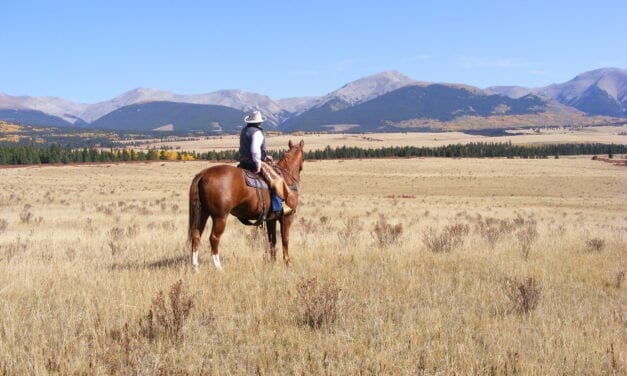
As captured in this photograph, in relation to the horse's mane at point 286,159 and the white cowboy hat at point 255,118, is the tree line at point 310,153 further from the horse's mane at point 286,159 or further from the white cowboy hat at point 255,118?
the white cowboy hat at point 255,118

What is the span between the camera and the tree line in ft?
349

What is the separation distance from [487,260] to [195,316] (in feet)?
20.2

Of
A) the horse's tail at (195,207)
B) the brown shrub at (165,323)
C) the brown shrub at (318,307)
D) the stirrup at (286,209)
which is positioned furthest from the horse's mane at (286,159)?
the brown shrub at (165,323)

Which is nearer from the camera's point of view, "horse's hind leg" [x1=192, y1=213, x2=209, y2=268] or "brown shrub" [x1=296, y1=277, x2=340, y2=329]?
"brown shrub" [x1=296, y1=277, x2=340, y2=329]

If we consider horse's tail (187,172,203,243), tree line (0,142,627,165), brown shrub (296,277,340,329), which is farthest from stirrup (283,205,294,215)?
tree line (0,142,627,165)

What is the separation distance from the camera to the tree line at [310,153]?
106m

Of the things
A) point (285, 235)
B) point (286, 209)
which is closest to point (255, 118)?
point (286, 209)

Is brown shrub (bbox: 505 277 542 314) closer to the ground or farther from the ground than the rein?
closer to the ground

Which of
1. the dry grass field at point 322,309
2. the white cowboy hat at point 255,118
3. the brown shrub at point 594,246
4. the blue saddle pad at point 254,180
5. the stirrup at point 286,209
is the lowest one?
the brown shrub at point 594,246

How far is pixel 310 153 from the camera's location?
138625 millimetres

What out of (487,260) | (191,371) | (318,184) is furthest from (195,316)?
(318,184)

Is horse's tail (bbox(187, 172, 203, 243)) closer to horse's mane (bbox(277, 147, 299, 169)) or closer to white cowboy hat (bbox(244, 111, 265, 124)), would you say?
white cowboy hat (bbox(244, 111, 265, 124))

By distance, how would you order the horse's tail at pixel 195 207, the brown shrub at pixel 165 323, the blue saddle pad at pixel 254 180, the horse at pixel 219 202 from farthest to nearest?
the blue saddle pad at pixel 254 180 < the horse's tail at pixel 195 207 < the horse at pixel 219 202 < the brown shrub at pixel 165 323

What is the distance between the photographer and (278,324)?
5.68 meters
